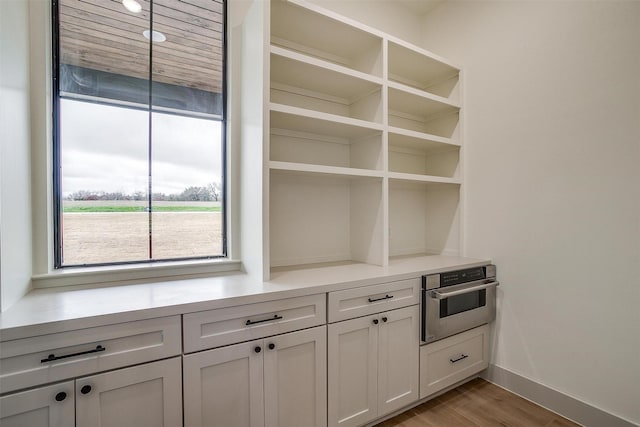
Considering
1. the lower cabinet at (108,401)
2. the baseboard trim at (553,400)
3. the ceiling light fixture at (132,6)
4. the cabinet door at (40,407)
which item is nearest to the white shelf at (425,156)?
the baseboard trim at (553,400)

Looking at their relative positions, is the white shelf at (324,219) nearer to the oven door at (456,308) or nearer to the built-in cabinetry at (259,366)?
the oven door at (456,308)

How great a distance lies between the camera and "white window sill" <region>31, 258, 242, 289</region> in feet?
5.05

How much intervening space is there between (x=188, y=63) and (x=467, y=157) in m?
2.31

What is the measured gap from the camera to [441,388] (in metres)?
2.07

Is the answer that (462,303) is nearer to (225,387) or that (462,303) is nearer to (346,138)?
(346,138)

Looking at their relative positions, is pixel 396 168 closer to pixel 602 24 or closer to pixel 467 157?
pixel 467 157

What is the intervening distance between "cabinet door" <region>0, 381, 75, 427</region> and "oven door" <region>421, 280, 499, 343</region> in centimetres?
185

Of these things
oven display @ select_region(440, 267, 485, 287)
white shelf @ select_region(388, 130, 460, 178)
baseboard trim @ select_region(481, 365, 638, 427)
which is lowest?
baseboard trim @ select_region(481, 365, 638, 427)

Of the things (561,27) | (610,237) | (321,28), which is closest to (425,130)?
(561,27)

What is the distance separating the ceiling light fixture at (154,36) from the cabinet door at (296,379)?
1928mm

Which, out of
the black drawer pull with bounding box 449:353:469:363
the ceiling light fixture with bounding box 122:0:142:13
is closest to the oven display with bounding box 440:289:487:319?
the black drawer pull with bounding box 449:353:469:363

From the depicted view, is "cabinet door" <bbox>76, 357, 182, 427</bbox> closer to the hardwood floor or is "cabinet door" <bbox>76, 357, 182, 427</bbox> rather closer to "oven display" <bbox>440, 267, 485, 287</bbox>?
the hardwood floor

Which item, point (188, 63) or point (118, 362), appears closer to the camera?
point (118, 362)

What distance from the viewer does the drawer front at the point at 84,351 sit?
102cm
